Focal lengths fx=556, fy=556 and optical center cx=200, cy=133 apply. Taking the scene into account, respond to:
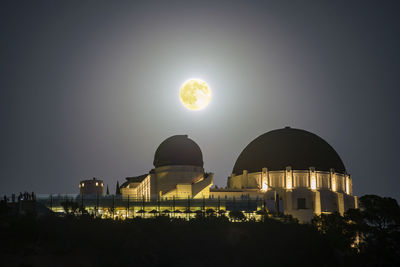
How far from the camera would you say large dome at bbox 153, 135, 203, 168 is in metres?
110

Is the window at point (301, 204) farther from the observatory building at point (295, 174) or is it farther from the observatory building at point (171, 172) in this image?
the observatory building at point (171, 172)

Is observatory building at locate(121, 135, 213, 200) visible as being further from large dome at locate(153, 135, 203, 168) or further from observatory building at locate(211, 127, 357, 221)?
observatory building at locate(211, 127, 357, 221)

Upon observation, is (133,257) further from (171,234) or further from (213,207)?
(213,207)

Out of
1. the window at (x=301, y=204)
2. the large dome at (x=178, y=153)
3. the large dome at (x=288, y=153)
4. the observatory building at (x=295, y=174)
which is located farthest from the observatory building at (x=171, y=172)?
the window at (x=301, y=204)

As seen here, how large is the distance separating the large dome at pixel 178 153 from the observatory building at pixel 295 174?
8.90 meters

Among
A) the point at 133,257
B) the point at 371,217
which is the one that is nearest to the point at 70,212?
the point at 133,257

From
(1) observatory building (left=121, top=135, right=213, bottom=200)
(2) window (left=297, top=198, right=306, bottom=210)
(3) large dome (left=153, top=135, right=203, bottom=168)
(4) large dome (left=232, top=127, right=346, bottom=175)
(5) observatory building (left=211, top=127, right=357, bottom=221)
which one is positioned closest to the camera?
(2) window (left=297, top=198, right=306, bottom=210)

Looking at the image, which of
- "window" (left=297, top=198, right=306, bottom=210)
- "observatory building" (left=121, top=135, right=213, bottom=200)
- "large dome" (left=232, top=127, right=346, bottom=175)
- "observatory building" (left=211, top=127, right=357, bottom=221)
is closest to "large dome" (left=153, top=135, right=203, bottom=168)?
"observatory building" (left=121, top=135, right=213, bottom=200)

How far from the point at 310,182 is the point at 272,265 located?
44649mm

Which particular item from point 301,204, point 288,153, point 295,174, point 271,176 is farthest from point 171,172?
point 301,204

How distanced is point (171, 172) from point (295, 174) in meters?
24.8

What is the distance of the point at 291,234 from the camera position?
7756 centimetres

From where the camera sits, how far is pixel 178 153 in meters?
110

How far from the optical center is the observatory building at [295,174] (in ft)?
350
